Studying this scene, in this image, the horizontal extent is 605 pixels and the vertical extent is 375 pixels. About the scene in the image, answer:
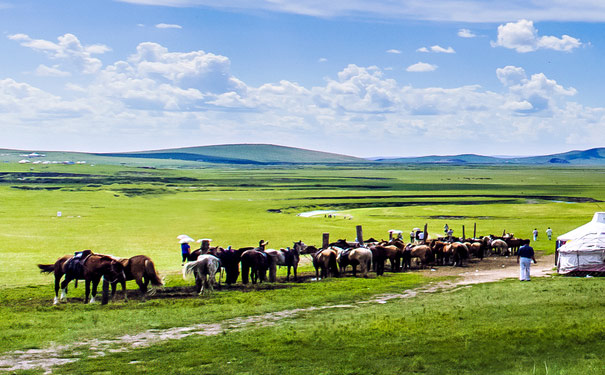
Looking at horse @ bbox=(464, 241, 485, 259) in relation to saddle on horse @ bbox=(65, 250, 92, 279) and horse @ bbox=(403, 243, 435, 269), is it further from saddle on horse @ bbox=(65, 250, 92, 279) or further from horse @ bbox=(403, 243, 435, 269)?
saddle on horse @ bbox=(65, 250, 92, 279)

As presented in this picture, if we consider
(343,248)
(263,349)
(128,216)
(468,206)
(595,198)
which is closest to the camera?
(263,349)

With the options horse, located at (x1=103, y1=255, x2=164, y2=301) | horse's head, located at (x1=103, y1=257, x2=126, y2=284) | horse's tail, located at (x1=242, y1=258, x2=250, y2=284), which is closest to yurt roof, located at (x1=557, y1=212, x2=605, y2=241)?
horse's tail, located at (x1=242, y1=258, x2=250, y2=284)

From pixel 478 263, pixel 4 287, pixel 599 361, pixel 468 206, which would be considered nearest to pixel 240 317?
pixel 599 361

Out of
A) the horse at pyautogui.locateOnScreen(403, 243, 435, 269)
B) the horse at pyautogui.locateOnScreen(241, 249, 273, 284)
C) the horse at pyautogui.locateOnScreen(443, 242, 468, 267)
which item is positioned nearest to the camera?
the horse at pyautogui.locateOnScreen(241, 249, 273, 284)

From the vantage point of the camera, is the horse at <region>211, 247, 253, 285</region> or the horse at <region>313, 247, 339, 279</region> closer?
the horse at <region>211, 247, 253, 285</region>

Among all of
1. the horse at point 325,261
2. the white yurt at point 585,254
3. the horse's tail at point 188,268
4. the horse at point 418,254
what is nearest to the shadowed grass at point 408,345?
the horse's tail at point 188,268

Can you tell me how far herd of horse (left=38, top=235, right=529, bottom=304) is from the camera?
83.9 feet

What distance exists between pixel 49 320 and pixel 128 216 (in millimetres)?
62617

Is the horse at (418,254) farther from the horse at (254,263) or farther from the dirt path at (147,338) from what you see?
the horse at (254,263)

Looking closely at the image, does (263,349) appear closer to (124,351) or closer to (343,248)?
(124,351)

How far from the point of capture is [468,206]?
104375 millimetres

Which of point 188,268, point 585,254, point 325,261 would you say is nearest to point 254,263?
point 188,268

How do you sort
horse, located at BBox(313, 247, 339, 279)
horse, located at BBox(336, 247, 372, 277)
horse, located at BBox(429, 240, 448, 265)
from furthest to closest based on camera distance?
1. horse, located at BBox(429, 240, 448, 265)
2. horse, located at BBox(336, 247, 372, 277)
3. horse, located at BBox(313, 247, 339, 279)

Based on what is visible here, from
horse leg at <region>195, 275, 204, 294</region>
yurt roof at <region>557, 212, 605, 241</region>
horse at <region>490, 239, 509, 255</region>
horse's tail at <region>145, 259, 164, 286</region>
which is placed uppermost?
yurt roof at <region>557, 212, 605, 241</region>
